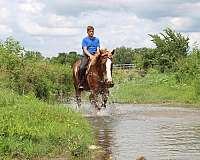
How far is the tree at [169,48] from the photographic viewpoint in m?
44.7

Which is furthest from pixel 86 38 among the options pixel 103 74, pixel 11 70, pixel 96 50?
pixel 11 70

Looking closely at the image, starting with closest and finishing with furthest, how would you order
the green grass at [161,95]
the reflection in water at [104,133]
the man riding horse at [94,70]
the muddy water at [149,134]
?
the muddy water at [149,134] → the reflection in water at [104,133] → the man riding horse at [94,70] → the green grass at [161,95]

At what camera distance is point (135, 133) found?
1210cm

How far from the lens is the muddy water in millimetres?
9421

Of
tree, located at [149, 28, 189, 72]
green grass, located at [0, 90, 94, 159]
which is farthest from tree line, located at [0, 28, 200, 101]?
green grass, located at [0, 90, 94, 159]

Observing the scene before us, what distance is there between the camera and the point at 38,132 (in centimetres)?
965

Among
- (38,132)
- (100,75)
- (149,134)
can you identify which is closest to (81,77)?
(100,75)

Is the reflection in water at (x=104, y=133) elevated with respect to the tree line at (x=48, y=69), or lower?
lower

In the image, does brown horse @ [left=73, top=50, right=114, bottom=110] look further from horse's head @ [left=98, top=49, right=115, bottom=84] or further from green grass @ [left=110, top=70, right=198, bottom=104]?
green grass @ [left=110, top=70, right=198, bottom=104]

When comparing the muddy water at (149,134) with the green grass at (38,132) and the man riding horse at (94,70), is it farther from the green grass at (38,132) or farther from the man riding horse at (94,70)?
the man riding horse at (94,70)

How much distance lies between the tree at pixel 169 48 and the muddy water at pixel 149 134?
88.0ft

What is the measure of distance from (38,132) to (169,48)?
36337 millimetres

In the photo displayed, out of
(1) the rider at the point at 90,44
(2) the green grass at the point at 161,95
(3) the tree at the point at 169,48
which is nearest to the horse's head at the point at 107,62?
(1) the rider at the point at 90,44

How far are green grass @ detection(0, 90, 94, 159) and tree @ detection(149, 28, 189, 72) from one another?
107ft
